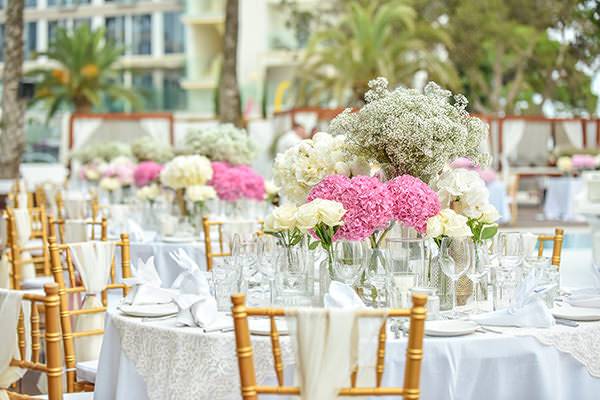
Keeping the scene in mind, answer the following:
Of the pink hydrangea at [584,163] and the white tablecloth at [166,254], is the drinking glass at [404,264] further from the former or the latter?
the pink hydrangea at [584,163]

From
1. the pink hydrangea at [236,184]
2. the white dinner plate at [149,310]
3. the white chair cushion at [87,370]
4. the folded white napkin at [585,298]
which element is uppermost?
the pink hydrangea at [236,184]

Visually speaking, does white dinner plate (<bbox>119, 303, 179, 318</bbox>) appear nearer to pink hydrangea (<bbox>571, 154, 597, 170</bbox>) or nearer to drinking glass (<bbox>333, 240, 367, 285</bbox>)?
drinking glass (<bbox>333, 240, 367, 285</bbox>)

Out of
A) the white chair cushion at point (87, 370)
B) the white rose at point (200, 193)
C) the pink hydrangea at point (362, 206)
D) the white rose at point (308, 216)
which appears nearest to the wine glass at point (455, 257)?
the pink hydrangea at point (362, 206)

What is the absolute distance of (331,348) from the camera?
2.80 m

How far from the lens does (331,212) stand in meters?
3.83

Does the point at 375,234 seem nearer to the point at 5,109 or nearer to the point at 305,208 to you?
the point at 305,208

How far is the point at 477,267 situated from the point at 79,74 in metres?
27.1

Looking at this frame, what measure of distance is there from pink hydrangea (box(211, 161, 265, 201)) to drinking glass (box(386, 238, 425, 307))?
393 cm

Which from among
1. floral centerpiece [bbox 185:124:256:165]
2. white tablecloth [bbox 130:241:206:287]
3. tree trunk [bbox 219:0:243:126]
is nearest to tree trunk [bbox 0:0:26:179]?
tree trunk [bbox 219:0:243:126]

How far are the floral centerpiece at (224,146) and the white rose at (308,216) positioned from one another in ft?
14.0

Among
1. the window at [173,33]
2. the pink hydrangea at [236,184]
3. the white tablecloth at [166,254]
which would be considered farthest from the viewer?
the window at [173,33]

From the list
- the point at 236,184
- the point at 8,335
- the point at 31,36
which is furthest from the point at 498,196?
the point at 31,36

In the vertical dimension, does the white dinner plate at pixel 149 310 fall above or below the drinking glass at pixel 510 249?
below

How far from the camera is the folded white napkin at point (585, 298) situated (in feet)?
12.7
